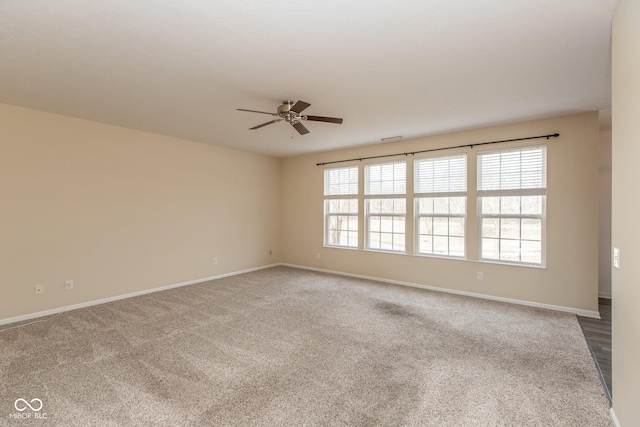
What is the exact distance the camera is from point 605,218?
15.6 feet

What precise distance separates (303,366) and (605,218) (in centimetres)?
541

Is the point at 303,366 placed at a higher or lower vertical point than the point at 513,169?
lower

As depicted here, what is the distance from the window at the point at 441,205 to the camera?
189 inches

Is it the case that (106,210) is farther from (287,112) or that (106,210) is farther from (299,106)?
(299,106)

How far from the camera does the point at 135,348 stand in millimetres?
2836

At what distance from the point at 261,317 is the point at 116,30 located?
10.4 feet

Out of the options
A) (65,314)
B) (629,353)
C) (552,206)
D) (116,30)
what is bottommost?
(65,314)

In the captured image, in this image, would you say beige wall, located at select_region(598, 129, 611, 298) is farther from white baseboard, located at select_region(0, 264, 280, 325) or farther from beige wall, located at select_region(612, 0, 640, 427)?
white baseboard, located at select_region(0, 264, 280, 325)

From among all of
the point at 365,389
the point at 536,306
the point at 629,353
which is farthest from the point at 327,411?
the point at 536,306

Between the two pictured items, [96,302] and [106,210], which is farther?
[106,210]

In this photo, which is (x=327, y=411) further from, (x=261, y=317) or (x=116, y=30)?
(x=116, y=30)

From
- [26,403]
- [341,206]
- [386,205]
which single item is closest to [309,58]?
[26,403]

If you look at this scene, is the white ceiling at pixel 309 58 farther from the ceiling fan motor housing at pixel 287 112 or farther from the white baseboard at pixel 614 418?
the white baseboard at pixel 614 418

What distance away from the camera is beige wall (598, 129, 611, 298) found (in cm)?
464
